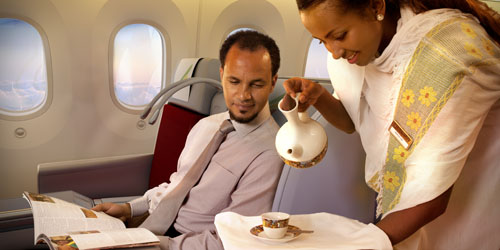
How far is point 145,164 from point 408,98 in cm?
241

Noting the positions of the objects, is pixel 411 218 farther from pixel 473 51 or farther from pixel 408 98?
pixel 473 51

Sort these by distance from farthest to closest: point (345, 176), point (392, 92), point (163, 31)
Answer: point (163, 31)
point (345, 176)
point (392, 92)

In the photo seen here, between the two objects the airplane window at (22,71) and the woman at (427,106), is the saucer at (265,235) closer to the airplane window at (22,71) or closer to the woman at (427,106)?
the woman at (427,106)

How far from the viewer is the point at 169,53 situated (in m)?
4.60

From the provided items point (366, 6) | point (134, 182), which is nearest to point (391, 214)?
point (366, 6)

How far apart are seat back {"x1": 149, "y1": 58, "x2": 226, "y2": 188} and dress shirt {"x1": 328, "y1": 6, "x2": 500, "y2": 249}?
167 cm

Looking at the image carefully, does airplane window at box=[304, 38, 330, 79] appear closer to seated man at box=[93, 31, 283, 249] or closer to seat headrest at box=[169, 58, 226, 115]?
seat headrest at box=[169, 58, 226, 115]

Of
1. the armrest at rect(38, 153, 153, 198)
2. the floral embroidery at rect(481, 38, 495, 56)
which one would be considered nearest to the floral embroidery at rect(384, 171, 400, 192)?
→ the floral embroidery at rect(481, 38, 495, 56)

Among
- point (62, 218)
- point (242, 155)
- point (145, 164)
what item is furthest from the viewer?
point (145, 164)

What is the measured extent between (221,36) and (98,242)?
327 centimetres

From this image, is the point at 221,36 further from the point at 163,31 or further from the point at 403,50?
the point at 403,50

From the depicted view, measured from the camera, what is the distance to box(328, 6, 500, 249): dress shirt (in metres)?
1.08

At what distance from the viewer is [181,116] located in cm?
322

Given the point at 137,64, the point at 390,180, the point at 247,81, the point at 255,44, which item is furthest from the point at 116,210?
the point at 137,64
